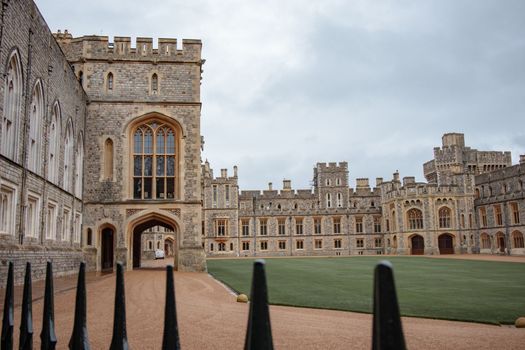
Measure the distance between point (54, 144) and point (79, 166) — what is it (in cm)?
320

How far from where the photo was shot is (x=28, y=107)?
13445mm

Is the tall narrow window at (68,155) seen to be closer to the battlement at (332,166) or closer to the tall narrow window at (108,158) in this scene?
the tall narrow window at (108,158)

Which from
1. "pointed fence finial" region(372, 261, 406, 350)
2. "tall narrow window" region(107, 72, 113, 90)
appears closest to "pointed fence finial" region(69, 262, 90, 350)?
"pointed fence finial" region(372, 261, 406, 350)

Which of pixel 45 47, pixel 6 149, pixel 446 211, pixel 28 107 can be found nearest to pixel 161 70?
pixel 45 47

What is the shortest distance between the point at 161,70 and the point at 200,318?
15.6m

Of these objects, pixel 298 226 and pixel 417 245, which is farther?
pixel 298 226

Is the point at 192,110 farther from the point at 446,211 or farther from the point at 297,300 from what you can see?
the point at 446,211

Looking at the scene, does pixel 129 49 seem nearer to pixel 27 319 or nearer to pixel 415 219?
pixel 27 319

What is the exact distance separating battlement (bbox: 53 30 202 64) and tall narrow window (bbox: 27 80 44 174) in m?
6.54

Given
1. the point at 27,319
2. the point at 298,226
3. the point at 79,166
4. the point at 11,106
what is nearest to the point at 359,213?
the point at 298,226

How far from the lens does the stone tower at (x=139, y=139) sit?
20.0 meters

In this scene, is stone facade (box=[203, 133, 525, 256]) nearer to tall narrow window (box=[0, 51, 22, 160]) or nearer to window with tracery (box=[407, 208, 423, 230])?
window with tracery (box=[407, 208, 423, 230])

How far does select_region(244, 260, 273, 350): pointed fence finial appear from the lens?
157 centimetres

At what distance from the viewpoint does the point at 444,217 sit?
45.8 m
